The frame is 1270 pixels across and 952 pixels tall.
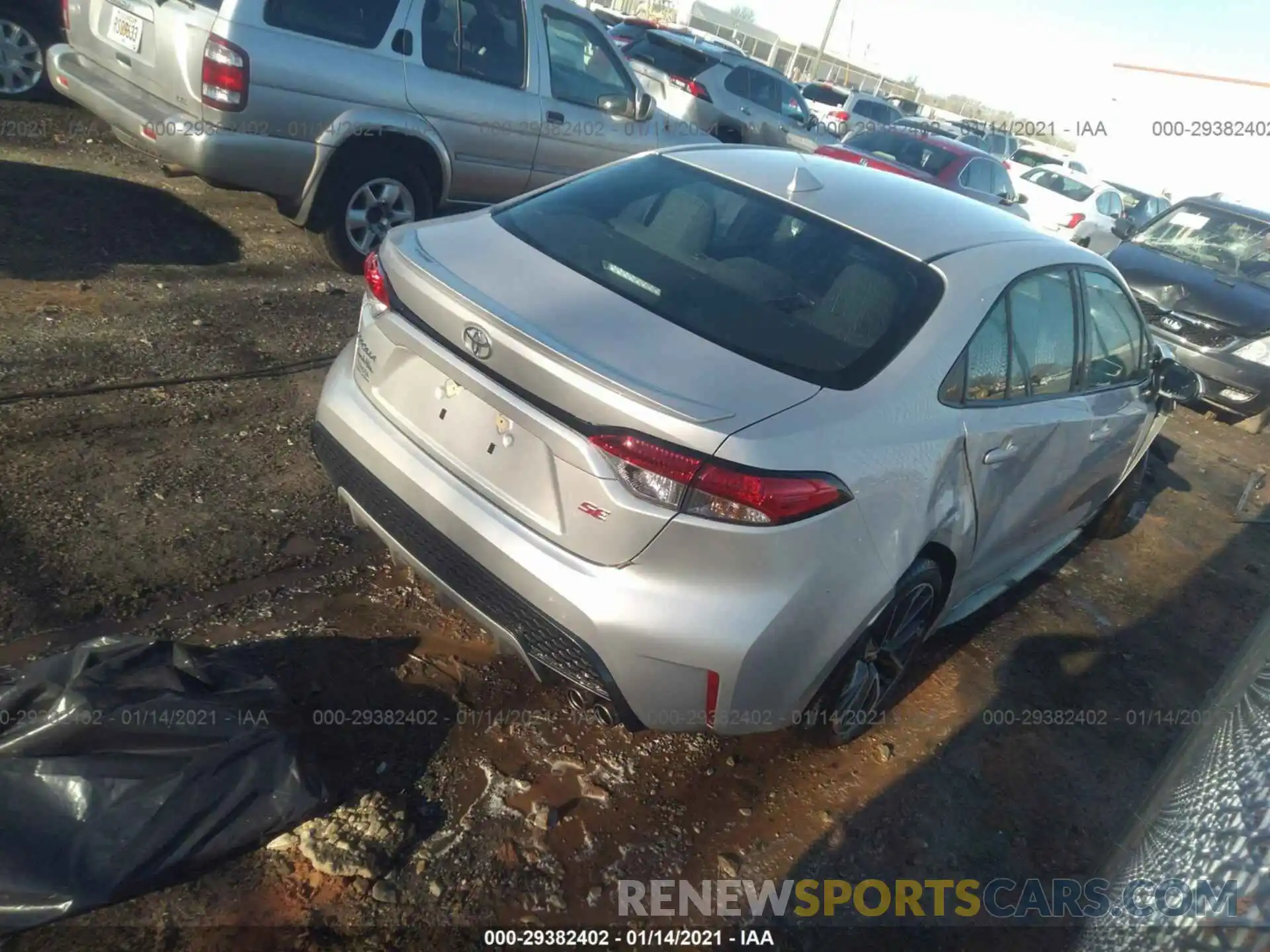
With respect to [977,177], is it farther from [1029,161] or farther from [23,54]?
[23,54]

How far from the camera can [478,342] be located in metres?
2.34

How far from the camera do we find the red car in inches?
444

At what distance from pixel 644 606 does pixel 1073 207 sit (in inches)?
622

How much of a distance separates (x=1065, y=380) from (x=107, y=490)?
348 centimetres

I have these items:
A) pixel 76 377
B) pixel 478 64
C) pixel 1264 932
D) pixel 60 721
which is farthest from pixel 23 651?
pixel 478 64

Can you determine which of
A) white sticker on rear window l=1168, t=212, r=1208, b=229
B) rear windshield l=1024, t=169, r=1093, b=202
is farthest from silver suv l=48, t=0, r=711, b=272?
rear windshield l=1024, t=169, r=1093, b=202

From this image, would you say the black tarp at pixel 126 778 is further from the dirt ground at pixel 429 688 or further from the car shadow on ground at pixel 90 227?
the car shadow on ground at pixel 90 227

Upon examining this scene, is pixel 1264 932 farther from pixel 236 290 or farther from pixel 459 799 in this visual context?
pixel 236 290

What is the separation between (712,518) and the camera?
7.08 feet

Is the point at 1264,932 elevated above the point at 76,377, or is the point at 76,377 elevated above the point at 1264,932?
the point at 1264,932

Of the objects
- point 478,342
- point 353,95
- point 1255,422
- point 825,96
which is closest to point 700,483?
point 478,342

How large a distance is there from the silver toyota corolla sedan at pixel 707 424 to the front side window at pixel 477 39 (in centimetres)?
302

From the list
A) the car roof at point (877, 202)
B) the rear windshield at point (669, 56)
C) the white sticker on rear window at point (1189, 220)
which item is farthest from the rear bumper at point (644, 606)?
the rear windshield at point (669, 56)

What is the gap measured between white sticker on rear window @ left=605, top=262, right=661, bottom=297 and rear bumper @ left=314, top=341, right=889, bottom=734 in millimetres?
743
